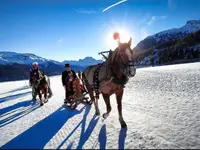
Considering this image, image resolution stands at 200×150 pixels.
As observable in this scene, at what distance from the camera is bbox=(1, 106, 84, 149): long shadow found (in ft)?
15.6

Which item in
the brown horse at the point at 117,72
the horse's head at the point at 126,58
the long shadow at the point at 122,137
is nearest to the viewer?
the long shadow at the point at 122,137

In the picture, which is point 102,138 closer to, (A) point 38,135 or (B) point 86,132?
(B) point 86,132

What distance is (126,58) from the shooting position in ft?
15.6

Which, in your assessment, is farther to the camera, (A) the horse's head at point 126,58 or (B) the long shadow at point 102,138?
(A) the horse's head at point 126,58

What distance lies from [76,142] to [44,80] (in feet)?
21.2

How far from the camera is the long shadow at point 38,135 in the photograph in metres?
4.74

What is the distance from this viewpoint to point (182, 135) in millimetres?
4492

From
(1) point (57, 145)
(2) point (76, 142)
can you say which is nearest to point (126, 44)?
(2) point (76, 142)

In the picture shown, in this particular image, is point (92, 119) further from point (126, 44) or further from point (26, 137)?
point (126, 44)

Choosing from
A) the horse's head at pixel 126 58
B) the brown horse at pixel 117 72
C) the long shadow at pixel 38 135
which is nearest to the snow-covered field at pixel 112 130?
the long shadow at pixel 38 135

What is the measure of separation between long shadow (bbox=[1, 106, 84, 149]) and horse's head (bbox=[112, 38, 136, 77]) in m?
3.02

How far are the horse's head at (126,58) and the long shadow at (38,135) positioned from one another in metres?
3.02

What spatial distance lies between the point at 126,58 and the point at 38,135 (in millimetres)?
3638

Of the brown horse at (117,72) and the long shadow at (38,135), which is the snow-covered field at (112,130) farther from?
the brown horse at (117,72)
